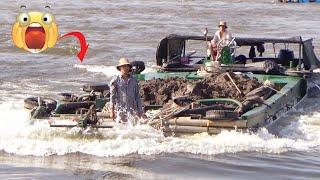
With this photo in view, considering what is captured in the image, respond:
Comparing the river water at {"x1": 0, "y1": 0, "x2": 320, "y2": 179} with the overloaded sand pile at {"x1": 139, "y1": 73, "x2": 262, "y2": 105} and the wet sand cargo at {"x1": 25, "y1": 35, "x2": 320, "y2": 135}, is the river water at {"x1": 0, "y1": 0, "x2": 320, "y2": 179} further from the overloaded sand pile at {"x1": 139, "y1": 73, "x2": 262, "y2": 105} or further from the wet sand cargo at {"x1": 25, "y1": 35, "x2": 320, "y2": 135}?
the overloaded sand pile at {"x1": 139, "y1": 73, "x2": 262, "y2": 105}

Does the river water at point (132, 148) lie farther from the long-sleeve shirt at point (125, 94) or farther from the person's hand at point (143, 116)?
the long-sleeve shirt at point (125, 94)

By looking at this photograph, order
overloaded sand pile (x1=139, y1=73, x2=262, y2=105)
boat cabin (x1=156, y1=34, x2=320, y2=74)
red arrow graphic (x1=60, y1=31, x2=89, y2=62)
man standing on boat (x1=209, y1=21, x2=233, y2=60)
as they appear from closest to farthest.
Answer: overloaded sand pile (x1=139, y1=73, x2=262, y2=105)
man standing on boat (x1=209, y1=21, x2=233, y2=60)
boat cabin (x1=156, y1=34, x2=320, y2=74)
red arrow graphic (x1=60, y1=31, x2=89, y2=62)

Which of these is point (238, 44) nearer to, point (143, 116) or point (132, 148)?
point (143, 116)

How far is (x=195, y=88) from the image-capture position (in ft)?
48.3

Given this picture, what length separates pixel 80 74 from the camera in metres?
22.8

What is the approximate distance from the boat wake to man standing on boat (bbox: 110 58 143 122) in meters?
0.23

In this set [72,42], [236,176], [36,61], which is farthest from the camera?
[72,42]

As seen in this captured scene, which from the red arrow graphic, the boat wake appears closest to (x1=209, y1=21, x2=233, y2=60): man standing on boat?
the boat wake

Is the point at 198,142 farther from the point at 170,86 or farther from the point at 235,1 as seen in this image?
the point at 235,1

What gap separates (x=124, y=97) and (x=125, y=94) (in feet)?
0.20

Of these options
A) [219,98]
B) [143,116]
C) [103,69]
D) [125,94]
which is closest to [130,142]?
[143,116]

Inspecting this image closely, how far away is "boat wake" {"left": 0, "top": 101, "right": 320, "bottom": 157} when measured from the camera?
12.2m

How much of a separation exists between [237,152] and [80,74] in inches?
435

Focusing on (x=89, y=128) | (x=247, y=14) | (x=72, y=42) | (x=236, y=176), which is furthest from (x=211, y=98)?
(x=247, y=14)
